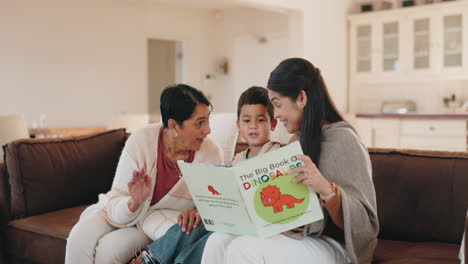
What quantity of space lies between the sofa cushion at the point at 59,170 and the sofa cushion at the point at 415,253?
1.56 meters

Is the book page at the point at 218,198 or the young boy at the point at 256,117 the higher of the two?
the young boy at the point at 256,117

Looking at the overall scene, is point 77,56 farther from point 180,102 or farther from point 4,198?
point 180,102

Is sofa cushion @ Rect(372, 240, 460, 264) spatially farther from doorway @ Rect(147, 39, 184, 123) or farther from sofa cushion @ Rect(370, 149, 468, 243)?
doorway @ Rect(147, 39, 184, 123)

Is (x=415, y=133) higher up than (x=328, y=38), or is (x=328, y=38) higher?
(x=328, y=38)

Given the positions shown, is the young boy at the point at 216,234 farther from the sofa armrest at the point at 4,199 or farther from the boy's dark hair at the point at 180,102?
the sofa armrest at the point at 4,199

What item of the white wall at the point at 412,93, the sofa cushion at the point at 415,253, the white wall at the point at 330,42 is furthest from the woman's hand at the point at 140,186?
the white wall at the point at 412,93

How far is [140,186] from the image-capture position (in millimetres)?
1987

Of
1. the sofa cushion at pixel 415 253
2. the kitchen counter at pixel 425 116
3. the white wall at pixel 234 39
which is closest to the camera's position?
the sofa cushion at pixel 415 253

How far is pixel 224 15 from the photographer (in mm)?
8805

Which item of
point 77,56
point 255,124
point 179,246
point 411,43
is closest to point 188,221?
point 179,246

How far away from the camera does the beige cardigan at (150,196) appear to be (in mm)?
2141

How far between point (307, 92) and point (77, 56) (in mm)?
5945

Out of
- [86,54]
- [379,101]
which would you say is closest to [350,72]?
[379,101]

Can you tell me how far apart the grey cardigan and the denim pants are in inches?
17.6
